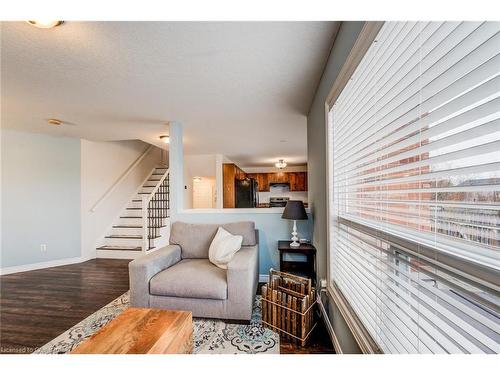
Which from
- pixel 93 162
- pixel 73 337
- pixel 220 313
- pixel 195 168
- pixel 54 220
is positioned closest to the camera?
pixel 73 337

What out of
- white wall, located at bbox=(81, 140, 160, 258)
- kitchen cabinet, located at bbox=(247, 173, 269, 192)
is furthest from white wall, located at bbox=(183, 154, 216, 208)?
kitchen cabinet, located at bbox=(247, 173, 269, 192)

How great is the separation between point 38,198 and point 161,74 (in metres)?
3.65

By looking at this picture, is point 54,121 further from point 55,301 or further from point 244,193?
point 244,193

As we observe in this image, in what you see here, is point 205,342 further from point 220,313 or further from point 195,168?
point 195,168

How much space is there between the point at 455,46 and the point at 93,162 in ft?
18.3

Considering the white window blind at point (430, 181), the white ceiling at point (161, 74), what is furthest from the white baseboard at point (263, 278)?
the white ceiling at point (161, 74)

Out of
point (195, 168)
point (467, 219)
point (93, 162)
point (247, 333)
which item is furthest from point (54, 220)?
point (467, 219)

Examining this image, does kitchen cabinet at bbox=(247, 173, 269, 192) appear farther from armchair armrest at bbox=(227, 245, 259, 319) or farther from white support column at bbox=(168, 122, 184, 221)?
armchair armrest at bbox=(227, 245, 259, 319)

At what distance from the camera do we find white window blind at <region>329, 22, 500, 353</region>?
20.7 inches

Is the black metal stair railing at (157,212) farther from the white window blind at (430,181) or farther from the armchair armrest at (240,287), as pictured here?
the white window blind at (430,181)

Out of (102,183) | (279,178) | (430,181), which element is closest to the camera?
(430,181)

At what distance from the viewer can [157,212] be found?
510 centimetres

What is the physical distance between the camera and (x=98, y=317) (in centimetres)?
230

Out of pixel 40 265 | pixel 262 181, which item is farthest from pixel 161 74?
pixel 262 181
